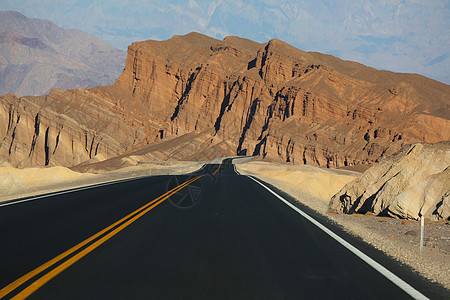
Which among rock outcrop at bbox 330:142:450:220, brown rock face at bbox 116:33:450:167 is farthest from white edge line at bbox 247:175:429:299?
brown rock face at bbox 116:33:450:167

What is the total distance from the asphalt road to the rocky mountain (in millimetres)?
88274

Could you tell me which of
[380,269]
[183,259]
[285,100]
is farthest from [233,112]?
[380,269]

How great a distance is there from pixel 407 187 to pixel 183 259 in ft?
35.5

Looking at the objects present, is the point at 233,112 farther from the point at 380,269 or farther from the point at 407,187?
the point at 380,269

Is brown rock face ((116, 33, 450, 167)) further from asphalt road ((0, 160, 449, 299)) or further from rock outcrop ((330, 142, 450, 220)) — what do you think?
asphalt road ((0, 160, 449, 299))

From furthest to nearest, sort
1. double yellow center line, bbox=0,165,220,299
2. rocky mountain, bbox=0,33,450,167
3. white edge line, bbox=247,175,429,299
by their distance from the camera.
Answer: rocky mountain, bbox=0,33,450,167
white edge line, bbox=247,175,429,299
double yellow center line, bbox=0,165,220,299

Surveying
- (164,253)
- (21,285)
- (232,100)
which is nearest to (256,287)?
(164,253)

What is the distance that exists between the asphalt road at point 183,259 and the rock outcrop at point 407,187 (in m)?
4.32

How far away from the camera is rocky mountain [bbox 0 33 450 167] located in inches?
3994

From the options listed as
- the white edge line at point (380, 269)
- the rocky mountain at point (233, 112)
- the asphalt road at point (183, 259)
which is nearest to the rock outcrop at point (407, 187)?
the asphalt road at point (183, 259)

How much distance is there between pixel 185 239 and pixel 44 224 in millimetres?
3671

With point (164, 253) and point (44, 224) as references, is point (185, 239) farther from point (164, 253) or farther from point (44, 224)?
point (44, 224)

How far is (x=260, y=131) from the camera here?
11888 centimetres

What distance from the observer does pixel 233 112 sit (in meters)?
128
